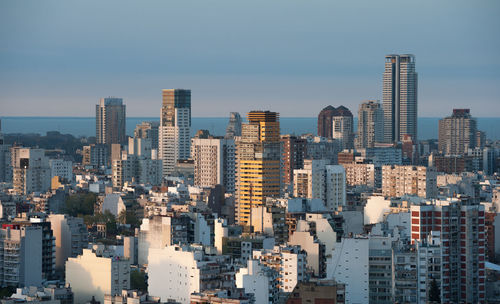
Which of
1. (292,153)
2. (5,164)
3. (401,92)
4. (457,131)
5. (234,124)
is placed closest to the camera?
(292,153)

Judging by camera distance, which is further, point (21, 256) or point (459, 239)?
point (21, 256)

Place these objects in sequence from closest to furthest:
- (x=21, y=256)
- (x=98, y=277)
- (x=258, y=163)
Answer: (x=98, y=277) < (x=21, y=256) < (x=258, y=163)

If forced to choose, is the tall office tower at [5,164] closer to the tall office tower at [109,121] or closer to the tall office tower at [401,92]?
the tall office tower at [109,121]

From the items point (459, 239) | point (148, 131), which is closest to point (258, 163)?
point (459, 239)

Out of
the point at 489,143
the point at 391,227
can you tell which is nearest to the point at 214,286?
the point at 391,227

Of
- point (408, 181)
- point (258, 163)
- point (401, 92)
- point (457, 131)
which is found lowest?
point (408, 181)

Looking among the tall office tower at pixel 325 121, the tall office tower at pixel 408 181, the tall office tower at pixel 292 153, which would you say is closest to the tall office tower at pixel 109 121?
the tall office tower at pixel 325 121

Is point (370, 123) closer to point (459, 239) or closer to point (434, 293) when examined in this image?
point (459, 239)

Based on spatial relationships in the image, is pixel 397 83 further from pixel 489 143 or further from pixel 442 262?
pixel 442 262
